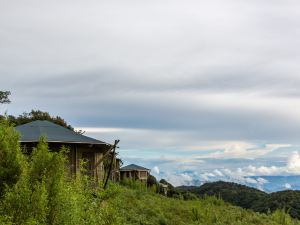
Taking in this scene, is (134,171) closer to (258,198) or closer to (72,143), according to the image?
(258,198)

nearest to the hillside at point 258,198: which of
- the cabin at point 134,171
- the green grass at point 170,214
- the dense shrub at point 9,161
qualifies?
the cabin at point 134,171

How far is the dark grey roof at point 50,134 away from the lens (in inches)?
888

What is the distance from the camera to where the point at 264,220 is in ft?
92.6

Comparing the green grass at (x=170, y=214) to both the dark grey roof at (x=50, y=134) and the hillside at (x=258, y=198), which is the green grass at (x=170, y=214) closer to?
the dark grey roof at (x=50, y=134)

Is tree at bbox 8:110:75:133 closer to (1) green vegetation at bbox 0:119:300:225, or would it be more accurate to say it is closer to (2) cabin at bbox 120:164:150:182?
(2) cabin at bbox 120:164:150:182

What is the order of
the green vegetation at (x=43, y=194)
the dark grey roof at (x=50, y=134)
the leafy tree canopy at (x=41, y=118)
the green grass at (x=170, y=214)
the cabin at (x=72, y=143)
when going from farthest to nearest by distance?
1. the leafy tree canopy at (x=41, y=118)
2. the cabin at (x=72, y=143)
3. the dark grey roof at (x=50, y=134)
4. the green grass at (x=170, y=214)
5. the green vegetation at (x=43, y=194)

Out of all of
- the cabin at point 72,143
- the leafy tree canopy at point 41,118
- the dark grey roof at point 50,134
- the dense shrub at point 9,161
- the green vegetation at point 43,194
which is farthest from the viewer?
the leafy tree canopy at point 41,118

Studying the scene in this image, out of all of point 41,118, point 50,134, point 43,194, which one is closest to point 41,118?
point 41,118

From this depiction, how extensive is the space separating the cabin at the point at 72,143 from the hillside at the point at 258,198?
17177 millimetres

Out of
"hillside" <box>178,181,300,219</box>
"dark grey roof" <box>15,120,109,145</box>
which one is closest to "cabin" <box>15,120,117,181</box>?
"dark grey roof" <box>15,120,109,145</box>

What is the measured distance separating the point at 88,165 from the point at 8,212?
738 inches

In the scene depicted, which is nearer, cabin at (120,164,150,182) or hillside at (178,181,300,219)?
hillside at (178,181,300,219)

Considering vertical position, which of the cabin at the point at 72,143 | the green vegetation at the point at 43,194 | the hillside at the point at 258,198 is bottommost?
the hillside at the point at 258,198

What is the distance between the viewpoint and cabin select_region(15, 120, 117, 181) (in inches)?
893
